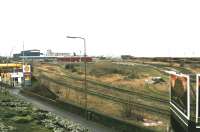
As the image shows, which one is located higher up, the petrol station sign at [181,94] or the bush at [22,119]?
the petrol station sign at [181,94]

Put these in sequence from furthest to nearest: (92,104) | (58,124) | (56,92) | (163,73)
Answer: (163,73) → (56,92) → (92,104) → (58,124)

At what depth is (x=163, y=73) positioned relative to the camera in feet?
259

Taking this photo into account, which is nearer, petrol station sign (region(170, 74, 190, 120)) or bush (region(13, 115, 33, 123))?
petrol station sign (region(170, 74, 190, 120))

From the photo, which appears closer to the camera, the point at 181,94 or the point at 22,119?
the point at 181,94

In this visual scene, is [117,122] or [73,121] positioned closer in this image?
[117,122]

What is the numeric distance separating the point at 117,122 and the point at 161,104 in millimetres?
12931

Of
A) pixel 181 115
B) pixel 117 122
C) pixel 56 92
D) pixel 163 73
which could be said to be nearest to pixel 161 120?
pixel 117 122

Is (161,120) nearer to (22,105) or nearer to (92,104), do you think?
(92,104)

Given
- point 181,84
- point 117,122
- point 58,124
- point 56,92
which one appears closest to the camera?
point 181,84

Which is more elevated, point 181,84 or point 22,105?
point 181,84

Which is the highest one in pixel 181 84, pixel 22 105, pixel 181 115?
pixel 181 84

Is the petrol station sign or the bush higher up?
the petrol station sign

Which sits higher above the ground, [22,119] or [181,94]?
[181,94]

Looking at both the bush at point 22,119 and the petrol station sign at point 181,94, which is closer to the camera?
the petrol station sign at point 181,94
